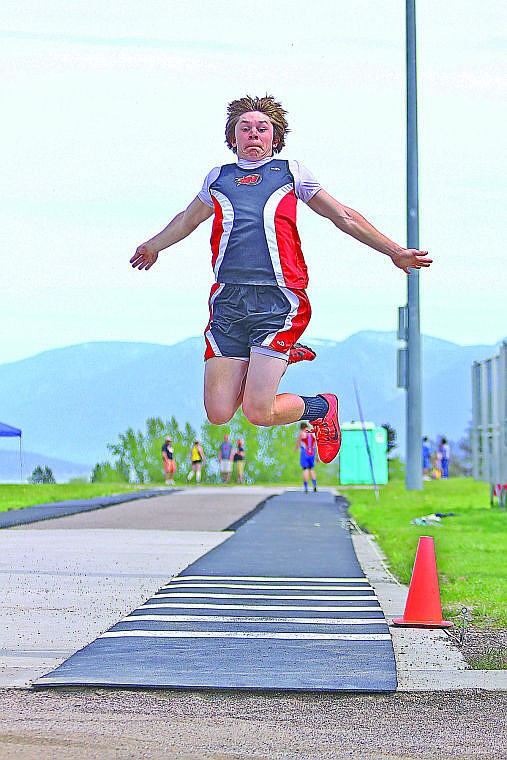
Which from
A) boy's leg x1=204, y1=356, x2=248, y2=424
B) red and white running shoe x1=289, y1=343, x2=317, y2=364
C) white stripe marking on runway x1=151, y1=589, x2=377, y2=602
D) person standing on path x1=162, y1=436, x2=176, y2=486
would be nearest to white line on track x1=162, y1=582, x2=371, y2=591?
white stripe marking on runway x1=151, y1=589, x2=377, y2=602

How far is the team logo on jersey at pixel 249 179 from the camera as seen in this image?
16.5ft

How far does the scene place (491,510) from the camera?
68.4ft

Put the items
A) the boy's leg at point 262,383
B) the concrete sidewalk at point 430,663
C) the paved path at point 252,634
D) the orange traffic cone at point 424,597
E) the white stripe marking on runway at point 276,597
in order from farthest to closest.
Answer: the white stripe marking on runway at point 276,597
the orange traffic cone at point 424,597
the concrete sidewalk at point 430,663
the paved path at point 252,634
the boy's leg at point 262,383

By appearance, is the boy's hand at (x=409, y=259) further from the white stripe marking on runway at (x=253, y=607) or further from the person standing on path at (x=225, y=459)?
the person standing on path at (x=225, y=459)

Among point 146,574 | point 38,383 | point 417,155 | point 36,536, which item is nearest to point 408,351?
point 417,155

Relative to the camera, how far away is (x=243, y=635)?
306 inches

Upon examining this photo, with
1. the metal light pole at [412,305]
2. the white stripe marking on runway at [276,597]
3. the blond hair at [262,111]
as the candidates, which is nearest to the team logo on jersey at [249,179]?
the blond hair at [262,111]

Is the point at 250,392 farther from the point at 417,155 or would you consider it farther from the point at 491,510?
the point at 417,155

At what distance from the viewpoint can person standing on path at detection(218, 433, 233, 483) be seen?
41312mm

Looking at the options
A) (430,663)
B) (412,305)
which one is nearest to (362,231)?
(430,663)

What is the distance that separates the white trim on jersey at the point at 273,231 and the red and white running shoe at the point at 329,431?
0.98 m

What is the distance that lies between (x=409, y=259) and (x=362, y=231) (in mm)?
231

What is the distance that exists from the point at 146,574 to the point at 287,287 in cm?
708

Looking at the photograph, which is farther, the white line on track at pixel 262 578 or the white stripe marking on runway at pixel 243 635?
the white line on track at pixel 262 578
